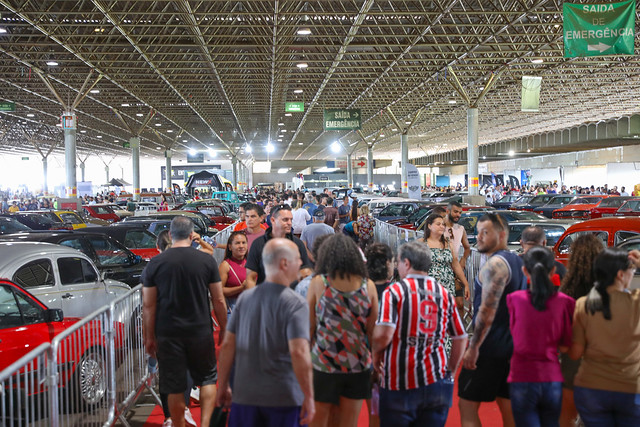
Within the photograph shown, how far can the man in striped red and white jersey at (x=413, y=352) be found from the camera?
4242 mm

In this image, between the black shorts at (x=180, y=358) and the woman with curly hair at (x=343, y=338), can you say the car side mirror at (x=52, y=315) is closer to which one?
the black shorts at (x=180, y=358)

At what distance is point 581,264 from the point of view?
4.87 meters

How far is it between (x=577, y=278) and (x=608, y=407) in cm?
109

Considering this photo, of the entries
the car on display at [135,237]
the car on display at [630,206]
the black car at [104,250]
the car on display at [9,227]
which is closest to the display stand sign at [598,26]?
the car on display at [630,206]

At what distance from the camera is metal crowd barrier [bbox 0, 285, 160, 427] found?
14.6ft

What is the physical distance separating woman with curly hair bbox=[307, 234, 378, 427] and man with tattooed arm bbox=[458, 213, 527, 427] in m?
0.89

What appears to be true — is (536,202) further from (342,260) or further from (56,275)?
(342,260)

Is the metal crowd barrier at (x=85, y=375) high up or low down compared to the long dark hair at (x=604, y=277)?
down

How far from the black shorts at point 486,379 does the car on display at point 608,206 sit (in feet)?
73.9

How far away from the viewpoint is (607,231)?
36.9 ft

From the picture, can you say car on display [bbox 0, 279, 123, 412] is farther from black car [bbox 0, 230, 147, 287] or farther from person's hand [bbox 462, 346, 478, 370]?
black car [bbox 0, 230, 147, 287]

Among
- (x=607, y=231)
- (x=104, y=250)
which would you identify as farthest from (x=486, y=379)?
(x=104, y=250)

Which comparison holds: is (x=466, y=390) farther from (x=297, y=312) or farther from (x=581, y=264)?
(x=297, y=312)

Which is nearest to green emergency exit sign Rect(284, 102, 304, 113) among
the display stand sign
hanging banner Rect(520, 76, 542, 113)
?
hanging banner Rect(520, 76, 542, 113)
